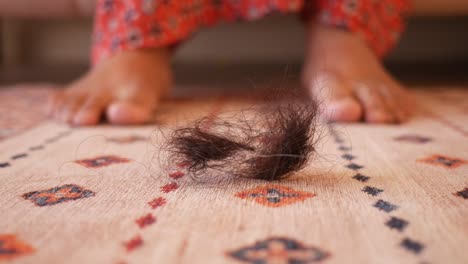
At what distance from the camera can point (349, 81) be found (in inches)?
39.1

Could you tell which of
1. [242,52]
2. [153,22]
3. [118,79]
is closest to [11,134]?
[118,79]

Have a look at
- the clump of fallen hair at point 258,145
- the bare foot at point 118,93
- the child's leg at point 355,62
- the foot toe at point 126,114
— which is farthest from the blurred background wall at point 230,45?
the clump of fallen hair at point 258,145

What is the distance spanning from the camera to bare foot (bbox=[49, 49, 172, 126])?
931 mm

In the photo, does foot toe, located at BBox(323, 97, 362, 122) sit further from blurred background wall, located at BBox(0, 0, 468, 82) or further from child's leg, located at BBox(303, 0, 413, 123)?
blurred background wall, located at BBox(0, 0, 468, 82)

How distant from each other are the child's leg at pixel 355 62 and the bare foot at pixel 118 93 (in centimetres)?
31

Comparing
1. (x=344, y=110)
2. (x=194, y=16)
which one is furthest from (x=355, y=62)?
(x=194, y=16)

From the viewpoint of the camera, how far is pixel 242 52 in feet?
7.88

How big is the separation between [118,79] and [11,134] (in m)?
0.22

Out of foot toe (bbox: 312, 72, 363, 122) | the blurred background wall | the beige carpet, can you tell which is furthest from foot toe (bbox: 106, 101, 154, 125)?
the blurred background wall

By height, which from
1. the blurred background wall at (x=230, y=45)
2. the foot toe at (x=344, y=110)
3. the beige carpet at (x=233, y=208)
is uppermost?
the blurred background wall at (x=230, y=45)

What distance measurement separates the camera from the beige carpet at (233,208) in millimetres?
382

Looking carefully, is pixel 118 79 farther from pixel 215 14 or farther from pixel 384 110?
pixel 384 110

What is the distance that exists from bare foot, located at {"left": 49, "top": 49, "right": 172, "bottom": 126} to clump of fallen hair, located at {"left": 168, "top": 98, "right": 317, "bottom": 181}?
0.37 m

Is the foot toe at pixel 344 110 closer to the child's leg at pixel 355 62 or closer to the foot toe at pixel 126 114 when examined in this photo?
the child's leg at pixel 355 62
